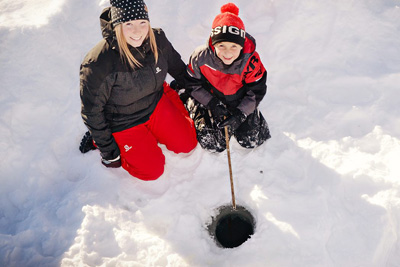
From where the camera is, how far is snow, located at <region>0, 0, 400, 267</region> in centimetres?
270

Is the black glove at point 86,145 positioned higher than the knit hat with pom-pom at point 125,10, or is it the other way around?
the knit hat with pom-pom at point 125,10

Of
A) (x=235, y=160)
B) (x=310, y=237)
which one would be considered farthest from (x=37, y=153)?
(x=310, y=237)

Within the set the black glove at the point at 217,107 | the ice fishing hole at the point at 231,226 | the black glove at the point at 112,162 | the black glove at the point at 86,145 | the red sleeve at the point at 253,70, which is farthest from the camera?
the black glove at the point at 86,145

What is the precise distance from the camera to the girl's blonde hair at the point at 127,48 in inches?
93.8

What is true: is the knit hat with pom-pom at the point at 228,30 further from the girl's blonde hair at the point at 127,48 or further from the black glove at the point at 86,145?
the black glove at the point at 86,145

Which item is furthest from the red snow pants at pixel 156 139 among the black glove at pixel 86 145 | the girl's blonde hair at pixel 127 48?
the girl's blonde hair at pixel 127 48

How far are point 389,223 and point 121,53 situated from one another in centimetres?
293

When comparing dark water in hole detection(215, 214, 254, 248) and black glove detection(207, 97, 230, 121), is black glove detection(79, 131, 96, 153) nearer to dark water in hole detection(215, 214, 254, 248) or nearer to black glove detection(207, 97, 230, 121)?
black glove detection(207, 97, 230, 121)

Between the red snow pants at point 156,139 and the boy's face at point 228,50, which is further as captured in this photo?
the red snow pants at point 156,139

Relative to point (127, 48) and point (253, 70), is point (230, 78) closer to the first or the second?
point (253, 70)

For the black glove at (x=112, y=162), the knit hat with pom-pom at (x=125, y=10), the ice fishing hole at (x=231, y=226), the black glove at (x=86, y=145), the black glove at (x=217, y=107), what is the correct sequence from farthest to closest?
the black glove at (x=86, y=145) < the black glove at (x=217, y=107) < the black glove at (x=112, y=162) < the ice fishing hole at (x=231, y=226) < the knit hat with pom-pom at (x=125, y=10)

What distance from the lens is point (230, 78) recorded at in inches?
118

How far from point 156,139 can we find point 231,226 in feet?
4.50

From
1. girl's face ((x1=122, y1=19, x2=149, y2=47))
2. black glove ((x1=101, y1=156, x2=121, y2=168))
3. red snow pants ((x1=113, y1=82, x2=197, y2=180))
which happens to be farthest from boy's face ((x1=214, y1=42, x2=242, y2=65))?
black glove ((x1=101, y1=156, x2=121, y2=168))
